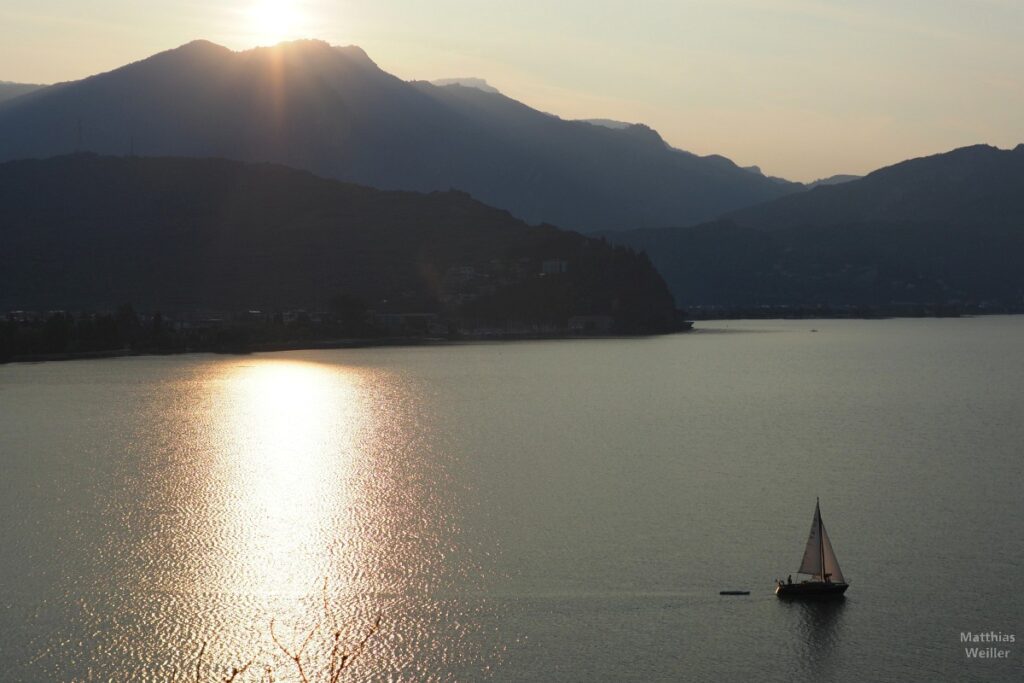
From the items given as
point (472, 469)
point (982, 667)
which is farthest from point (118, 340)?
point (982, 667)

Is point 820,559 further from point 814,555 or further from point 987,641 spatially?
point 987,641

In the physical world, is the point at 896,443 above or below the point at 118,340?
below

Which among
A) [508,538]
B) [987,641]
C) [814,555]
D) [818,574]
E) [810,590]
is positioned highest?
[814,555]

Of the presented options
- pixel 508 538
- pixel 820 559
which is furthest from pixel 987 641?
pixel 508 538

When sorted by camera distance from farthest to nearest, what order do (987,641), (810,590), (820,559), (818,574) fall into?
(820,559)
(818,574)
(810,590)
(987,641)

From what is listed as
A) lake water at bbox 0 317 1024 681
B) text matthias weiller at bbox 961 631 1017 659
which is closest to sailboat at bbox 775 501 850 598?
lake water at bbox 0 317 1024 681

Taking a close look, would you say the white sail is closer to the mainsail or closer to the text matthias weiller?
the mainsail

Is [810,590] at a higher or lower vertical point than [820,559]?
lower

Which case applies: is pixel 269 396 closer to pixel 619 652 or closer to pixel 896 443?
pixel 896 443
